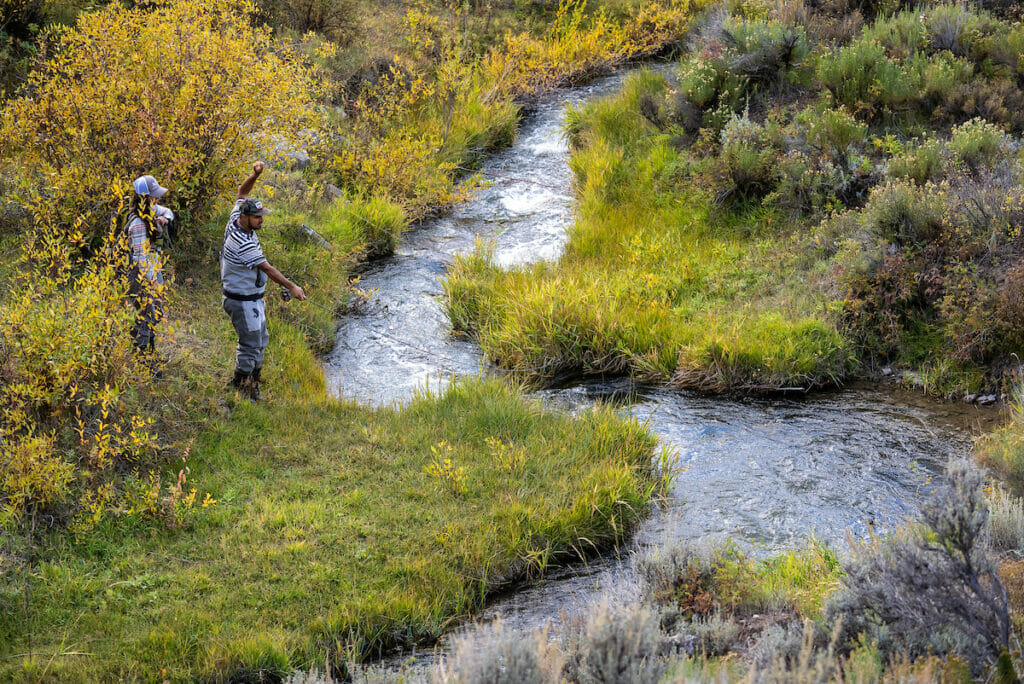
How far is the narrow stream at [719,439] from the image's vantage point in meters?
6.12

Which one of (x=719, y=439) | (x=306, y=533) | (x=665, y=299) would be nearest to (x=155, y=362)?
(x=306, y=533)

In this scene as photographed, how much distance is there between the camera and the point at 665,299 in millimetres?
9836

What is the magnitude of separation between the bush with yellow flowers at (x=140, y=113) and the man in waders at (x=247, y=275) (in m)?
1.88

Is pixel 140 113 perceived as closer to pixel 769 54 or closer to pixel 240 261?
pixel 240 261

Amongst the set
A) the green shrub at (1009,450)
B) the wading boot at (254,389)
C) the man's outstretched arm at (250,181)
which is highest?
the man's outstretched arm at (250,181)

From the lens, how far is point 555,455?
281 inches

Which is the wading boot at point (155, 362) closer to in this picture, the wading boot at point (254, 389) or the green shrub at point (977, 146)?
the wading boot at point (254, 389)

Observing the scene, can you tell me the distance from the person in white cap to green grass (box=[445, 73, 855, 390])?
3701mm

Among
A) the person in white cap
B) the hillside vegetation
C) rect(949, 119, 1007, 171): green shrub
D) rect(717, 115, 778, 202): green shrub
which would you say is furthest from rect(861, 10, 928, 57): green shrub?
the person in white cap

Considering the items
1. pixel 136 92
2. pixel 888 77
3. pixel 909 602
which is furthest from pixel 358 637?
pixel 888 77

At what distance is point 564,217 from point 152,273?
714cm

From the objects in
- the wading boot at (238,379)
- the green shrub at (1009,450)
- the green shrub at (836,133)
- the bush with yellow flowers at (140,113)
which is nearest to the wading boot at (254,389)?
the wading boot at (238,379)

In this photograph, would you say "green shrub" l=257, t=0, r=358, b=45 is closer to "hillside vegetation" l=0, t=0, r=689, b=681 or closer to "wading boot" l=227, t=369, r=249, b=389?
"hillside vegetation" l=0, t=0, r=689, b=681

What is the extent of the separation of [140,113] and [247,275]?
284cm
